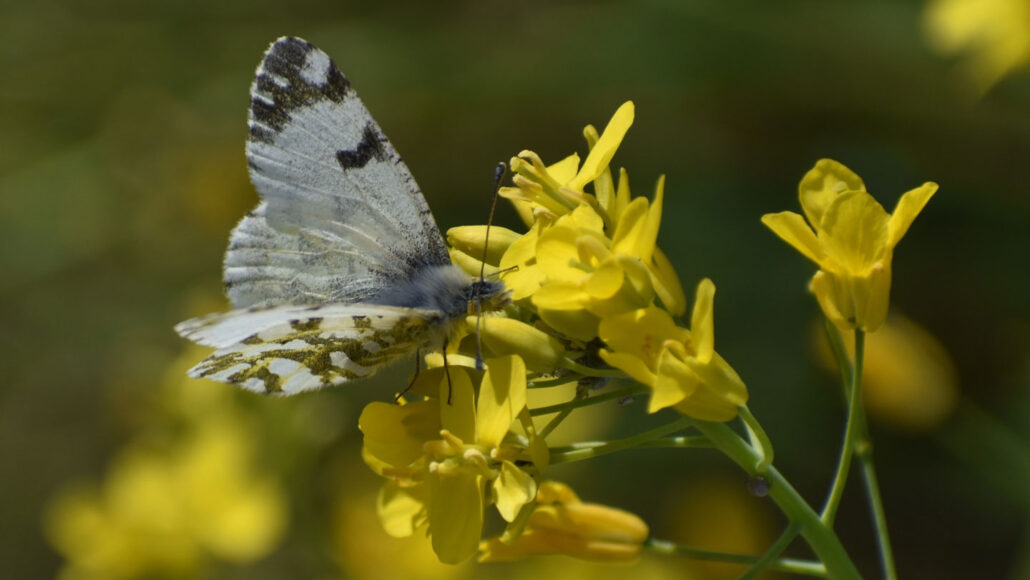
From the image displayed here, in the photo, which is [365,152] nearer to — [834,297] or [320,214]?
[320,214]

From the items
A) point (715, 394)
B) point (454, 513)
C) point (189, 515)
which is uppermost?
point (715, 394)

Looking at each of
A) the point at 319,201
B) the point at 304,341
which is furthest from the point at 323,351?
the point at 319,201

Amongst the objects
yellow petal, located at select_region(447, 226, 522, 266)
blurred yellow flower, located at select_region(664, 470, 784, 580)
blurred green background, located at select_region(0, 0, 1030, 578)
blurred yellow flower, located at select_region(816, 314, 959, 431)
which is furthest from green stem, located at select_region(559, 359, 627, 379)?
blurred yellow flower, located at select_region(664, 470, 784, 580)

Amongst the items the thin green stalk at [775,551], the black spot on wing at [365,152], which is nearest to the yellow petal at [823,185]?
the thin green stalk at [775,551]

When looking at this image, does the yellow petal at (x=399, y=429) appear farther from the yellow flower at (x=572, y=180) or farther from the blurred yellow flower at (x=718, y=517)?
the blurred yellow flower at (x=718, y=517)

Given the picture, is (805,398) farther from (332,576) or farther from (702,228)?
(332,576)

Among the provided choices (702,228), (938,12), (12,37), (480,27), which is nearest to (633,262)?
(938,12)

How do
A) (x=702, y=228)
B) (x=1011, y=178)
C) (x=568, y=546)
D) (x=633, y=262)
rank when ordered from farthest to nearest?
(x=702, y=228), (x=1011, y=178), (x=568, y=546), (x=633, y=262)
